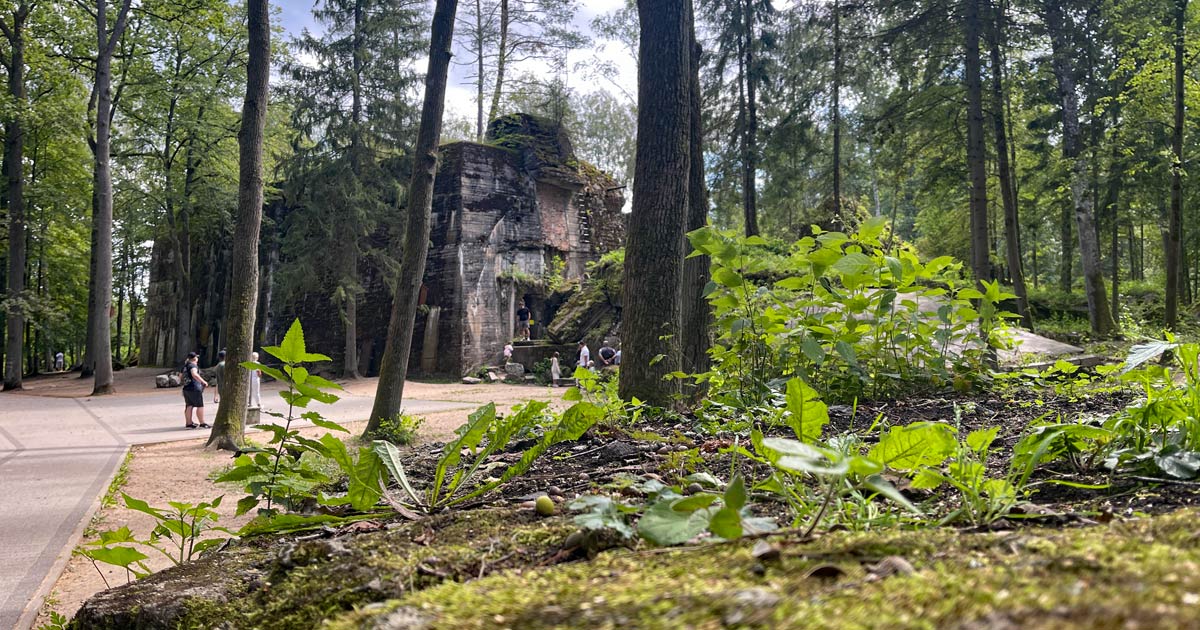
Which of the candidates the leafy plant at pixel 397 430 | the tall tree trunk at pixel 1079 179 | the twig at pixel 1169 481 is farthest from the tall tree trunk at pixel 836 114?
the twig at pixel 1169 481

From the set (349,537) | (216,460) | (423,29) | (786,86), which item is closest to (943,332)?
(349,537)

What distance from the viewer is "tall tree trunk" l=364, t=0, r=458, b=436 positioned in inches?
380

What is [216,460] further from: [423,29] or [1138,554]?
[423,29]

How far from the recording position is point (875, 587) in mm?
744

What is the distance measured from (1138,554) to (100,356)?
76.3 feet

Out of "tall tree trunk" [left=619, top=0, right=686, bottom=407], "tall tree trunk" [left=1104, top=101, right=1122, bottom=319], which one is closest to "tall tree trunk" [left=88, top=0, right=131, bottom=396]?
"tall tree trunk" [left=619, top=0, right=686, bottom=407]

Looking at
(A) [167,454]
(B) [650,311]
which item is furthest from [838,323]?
(A) [167,454]

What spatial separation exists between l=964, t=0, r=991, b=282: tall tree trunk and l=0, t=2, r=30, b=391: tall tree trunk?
24861 millimetres

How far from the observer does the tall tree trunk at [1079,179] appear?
1562 centimetres

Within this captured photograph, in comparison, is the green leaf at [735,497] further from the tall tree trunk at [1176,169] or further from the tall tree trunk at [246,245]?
the tall tree trunk at [1176,169]

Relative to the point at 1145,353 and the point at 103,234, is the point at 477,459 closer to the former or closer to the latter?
the point at 1145,353

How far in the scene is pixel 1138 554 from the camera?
0.78 metres

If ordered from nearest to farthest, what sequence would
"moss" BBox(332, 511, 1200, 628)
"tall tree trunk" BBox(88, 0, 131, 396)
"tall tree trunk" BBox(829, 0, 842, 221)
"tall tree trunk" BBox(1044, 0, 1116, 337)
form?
"moss" BBox(332, 511, 1200, 628)
"tall tree trunk" BBox(1044, 0, 1116, 337)
"tall tree trunk" BBox(88, 0, 131, 396)
"tall tree trunk" BBox(829, 0, 842, 221)

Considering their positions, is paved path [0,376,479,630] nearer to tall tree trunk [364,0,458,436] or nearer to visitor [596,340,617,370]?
tall tree trunk [364,0,458,436]
